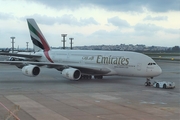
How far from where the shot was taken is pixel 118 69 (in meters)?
28.4

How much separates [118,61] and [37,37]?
45.6 feet

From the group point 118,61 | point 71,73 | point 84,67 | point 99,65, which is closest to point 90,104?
point 71,73

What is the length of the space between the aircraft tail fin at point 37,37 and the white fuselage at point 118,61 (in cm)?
474

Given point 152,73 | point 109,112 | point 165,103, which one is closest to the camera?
point 109,112

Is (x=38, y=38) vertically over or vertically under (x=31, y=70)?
over

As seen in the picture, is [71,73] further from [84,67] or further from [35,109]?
[35,109]

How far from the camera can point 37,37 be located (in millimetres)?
38656

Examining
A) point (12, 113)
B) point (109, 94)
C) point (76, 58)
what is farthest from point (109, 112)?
point (76, 58)

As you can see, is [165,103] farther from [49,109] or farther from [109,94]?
[49,109]

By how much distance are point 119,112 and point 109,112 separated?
0.48 m

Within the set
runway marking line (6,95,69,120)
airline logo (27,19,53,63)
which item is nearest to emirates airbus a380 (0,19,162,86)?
airline logo (27,19,53,63)

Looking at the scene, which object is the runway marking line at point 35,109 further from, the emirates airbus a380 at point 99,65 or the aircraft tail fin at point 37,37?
the aircraft tail fin at point 37,37

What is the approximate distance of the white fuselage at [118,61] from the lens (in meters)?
26.7

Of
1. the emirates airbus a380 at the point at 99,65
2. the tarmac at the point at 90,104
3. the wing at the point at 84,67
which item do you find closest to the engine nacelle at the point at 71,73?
the emirates airbus a380 at the point at 99,65
